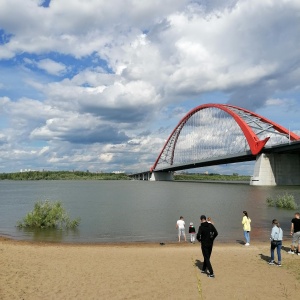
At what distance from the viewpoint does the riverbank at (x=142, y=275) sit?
8.34 m

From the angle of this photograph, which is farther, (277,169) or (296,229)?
(277,169)

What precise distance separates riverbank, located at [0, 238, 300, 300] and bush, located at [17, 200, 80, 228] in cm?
761

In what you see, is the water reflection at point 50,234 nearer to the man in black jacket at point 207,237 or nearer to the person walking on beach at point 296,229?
the man in black jacket at point 207,237

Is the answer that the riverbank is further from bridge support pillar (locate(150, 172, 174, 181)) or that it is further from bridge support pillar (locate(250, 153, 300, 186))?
bridge support pillar (locate(150, 172, 174, 181))

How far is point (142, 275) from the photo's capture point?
10.0 metres

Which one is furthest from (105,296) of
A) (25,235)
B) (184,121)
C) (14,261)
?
(184,121)

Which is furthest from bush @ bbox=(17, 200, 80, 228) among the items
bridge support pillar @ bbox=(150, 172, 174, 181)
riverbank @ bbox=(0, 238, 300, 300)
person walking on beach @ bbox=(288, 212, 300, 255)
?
bridge support pillar @ bbox=(150, 172, 174, 181)

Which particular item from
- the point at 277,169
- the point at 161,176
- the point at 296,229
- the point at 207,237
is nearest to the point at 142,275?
the point at 207,237

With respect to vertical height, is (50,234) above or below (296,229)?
below

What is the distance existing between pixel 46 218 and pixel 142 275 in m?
13.1

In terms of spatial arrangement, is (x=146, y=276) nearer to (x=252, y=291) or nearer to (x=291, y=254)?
(x=252, y=291)

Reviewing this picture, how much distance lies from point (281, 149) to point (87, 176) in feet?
469

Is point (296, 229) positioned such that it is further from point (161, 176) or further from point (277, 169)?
point (161, 176)

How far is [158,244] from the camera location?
54.0 feet
